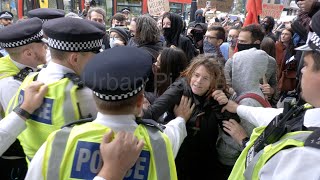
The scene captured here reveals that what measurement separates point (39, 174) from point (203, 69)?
1446mm

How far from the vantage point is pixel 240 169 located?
4.71ft

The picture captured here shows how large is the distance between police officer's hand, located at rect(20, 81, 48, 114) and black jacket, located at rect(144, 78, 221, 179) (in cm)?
85

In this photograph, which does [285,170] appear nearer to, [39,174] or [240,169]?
[240,169]

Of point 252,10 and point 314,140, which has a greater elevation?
point 252,10

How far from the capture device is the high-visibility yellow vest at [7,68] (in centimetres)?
203

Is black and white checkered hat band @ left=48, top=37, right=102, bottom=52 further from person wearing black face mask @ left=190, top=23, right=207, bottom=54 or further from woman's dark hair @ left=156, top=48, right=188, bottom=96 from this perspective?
person wearing black face mask @ left=190, top=23, right=207, bottom=54

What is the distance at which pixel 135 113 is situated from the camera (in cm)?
132

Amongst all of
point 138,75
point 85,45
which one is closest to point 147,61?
point 138,75

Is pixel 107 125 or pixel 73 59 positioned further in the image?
pixel 73 59

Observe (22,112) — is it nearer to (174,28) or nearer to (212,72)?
(212,72)

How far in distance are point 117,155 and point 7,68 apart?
1.31 m

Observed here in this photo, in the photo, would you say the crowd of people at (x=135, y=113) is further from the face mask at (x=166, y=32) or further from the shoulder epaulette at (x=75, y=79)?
the face mask at (x=166, y=32)

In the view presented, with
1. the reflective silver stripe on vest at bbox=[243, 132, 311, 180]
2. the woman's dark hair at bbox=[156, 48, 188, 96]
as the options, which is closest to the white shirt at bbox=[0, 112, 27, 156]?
the reflective silver stripe on vest at bbox=[243, 132, 311, 180]

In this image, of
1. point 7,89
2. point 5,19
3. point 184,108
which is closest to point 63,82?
point 7,89
